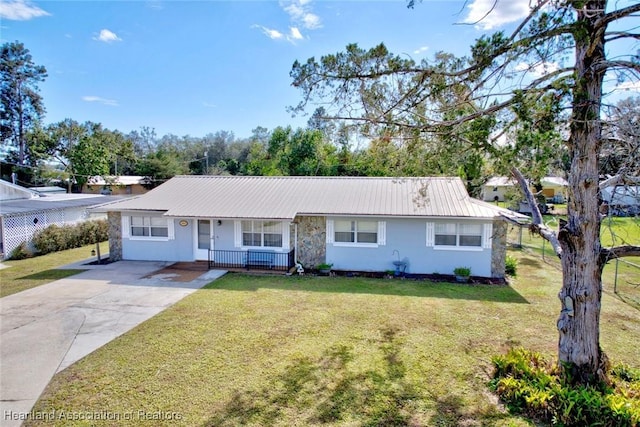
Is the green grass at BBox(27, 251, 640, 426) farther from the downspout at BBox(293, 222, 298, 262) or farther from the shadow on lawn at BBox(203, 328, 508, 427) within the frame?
the downspout at BBox(293, 222, 298, 262)

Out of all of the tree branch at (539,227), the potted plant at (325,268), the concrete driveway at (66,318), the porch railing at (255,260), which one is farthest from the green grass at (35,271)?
the tree branch at (539,227)

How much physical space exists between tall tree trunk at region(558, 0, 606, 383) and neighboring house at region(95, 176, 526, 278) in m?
6.56

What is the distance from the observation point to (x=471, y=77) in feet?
19.6

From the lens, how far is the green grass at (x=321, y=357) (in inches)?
206

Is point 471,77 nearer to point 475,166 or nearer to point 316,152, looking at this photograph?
point 475,166

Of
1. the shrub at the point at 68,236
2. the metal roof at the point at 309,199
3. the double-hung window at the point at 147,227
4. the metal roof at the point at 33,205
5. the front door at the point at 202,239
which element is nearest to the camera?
the metal roof at the point at 309,199

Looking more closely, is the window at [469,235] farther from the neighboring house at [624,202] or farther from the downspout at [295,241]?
the neighboring house at [624,202]

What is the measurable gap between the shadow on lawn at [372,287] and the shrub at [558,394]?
462cm

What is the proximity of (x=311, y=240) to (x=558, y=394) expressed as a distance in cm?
986

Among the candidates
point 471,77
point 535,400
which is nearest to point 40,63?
point 471,77

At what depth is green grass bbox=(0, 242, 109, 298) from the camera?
1173 centimetres

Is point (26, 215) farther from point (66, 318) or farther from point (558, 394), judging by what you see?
point (558, 394)

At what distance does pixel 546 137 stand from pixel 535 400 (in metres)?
3.94

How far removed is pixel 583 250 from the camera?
5.45m
